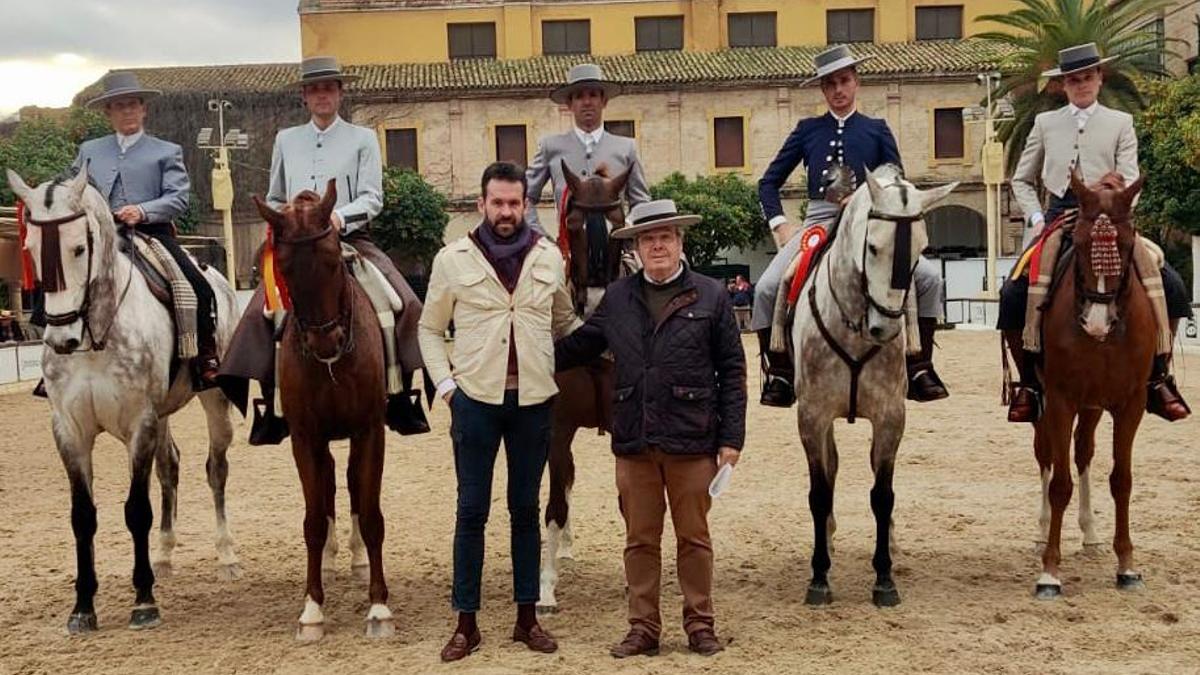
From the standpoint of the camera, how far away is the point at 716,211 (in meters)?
38.0

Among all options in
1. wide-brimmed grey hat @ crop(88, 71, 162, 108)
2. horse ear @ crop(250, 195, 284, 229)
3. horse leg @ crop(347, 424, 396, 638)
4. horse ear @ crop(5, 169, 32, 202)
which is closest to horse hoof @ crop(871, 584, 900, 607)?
horse leg @ crop(347, 424, 396, 638)

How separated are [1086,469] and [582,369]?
11.7 feet

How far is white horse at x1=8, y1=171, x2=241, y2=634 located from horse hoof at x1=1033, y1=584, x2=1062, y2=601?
4.98 m

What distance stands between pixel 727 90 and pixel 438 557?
3684cm

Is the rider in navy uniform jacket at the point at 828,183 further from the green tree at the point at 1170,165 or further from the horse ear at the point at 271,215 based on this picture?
the green tree at the point at 1170,165

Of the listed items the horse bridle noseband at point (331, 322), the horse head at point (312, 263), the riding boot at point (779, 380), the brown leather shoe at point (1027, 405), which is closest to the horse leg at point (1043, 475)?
the brown leather shoe at point (1027, 405)

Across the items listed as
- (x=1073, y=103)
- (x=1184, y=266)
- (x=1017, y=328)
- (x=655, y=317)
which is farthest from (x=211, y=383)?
(x=1184, y=266)

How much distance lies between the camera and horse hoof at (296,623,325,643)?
21.3 feet

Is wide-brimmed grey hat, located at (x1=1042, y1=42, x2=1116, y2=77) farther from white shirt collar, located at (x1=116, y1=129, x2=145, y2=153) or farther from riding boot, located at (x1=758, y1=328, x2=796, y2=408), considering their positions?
white shirt collar, located at (x1=116, y1=129, x2=145, y2=153)

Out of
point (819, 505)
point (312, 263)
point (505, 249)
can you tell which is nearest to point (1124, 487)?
point (819, 505)

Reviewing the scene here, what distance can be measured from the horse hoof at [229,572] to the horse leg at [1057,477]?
197 inches

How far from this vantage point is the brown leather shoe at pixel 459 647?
6027mm

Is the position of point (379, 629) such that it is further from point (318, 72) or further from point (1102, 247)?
point (1102, 247)

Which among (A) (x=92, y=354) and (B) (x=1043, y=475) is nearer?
(A) (x=92, y=354)
